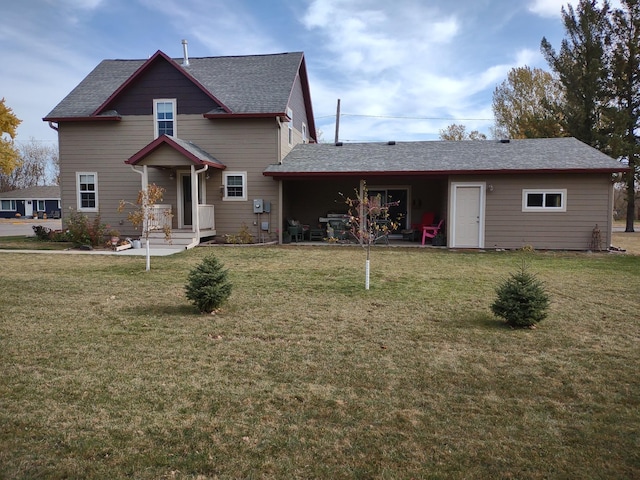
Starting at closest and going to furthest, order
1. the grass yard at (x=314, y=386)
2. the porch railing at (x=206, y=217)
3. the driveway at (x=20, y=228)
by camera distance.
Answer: the grass yard at (x=314, y=386) → the porch railing at (x=206, y=217) → the driveway at (x=20, y=228)

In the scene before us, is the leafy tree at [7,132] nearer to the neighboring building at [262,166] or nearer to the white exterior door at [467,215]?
the neighboring building at [262,166]

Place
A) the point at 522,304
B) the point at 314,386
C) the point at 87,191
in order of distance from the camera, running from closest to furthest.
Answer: the point at 314,386 → the point at 522,304 → the point at 87,191

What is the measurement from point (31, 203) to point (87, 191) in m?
36.0

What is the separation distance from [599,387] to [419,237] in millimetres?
12849

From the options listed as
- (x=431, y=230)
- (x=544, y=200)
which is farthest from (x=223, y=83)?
(x=544, y=200)

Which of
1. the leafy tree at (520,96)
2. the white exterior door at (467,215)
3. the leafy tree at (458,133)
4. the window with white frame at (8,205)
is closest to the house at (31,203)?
the window with white frame at (8,205)

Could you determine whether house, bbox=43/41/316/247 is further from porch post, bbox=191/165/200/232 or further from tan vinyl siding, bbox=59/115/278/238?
porch post, bbox=191/165/200/232

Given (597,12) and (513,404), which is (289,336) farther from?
(597,12)

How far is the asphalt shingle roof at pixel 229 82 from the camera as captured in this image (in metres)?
15.5

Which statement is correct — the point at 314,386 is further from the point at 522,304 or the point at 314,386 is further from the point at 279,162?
the point at 279,162

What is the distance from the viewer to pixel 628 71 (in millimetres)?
22531

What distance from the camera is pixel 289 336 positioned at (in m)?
5.07

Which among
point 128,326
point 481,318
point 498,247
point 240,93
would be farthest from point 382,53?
point 128,326

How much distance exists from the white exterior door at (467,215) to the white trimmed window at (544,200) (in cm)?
134
